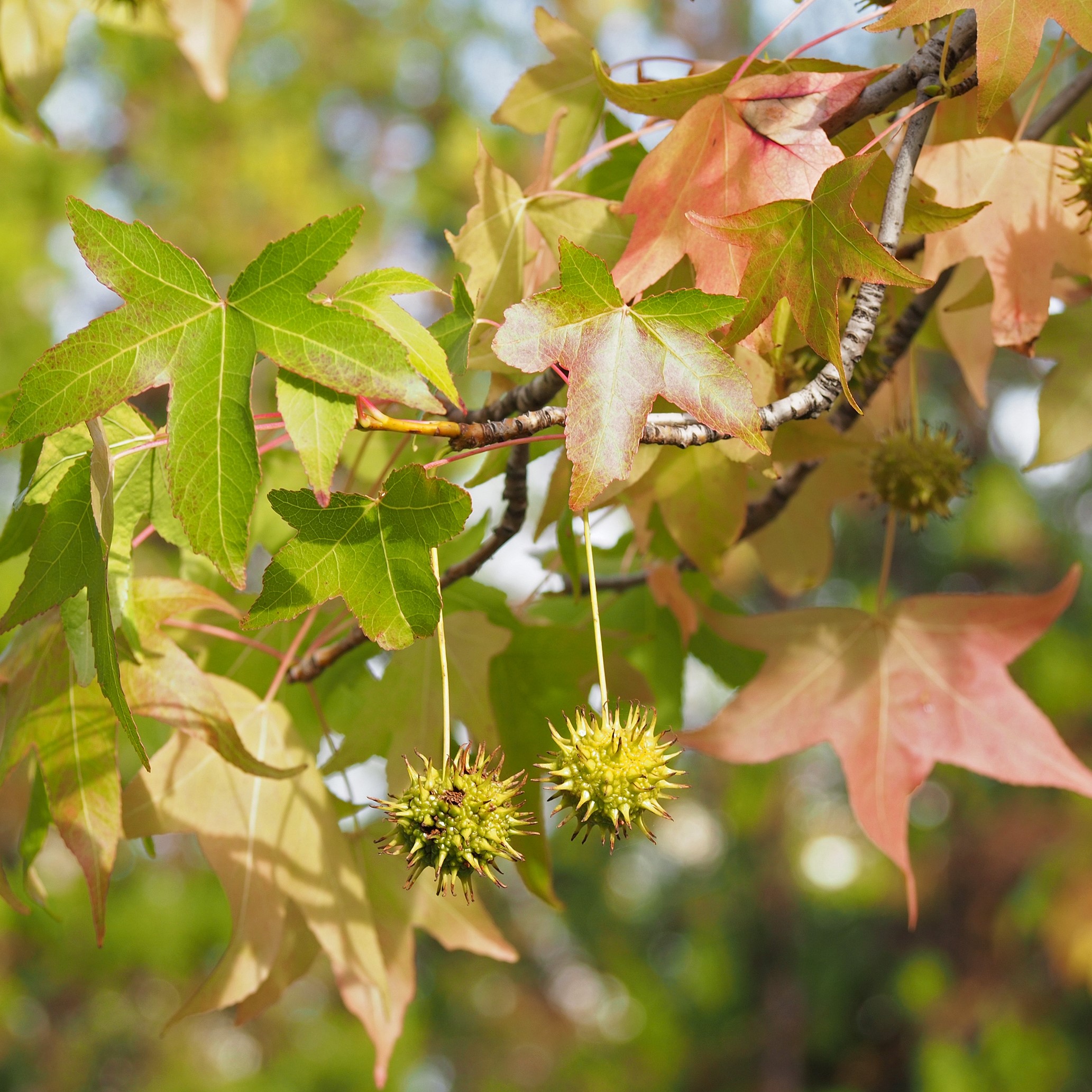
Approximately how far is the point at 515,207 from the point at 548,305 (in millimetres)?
263

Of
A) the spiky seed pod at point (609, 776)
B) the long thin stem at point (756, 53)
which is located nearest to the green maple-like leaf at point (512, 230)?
the long thin stem at point (756, 53)

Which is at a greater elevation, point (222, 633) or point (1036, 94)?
point (1036, 94)

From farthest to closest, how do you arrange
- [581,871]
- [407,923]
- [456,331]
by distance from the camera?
[581,871] → [407,923] → [456,331]

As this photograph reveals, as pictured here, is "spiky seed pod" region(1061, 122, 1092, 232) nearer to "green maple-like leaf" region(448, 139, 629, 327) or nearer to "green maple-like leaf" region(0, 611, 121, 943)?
"green maple-like leaf" region(448, 139, 629, 327)

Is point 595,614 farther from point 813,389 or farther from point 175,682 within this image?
point 175,682

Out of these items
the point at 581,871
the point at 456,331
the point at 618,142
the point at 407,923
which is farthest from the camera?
the point at 581,871

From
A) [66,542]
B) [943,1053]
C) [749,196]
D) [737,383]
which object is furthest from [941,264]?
[943,1053]

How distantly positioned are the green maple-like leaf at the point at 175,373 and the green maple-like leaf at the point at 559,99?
1.52 feet

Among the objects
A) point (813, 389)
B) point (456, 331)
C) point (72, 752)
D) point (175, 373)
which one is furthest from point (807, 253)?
point (72, 752)

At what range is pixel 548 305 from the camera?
1.68ft

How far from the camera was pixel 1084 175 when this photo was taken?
670mm

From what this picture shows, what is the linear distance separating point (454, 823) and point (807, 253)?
14.2 inches

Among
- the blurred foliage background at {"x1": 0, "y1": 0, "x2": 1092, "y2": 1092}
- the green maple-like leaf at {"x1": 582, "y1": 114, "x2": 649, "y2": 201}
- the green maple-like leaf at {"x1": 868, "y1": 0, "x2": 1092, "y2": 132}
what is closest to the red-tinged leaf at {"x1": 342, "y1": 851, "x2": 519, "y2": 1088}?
the green maple-like leaf at {"x1": 582, "y1": 114, "x2": 649, "y2": 201}

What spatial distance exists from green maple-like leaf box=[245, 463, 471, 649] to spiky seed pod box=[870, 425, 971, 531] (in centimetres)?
58
